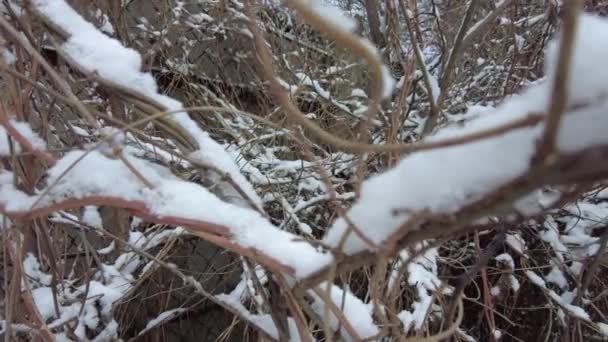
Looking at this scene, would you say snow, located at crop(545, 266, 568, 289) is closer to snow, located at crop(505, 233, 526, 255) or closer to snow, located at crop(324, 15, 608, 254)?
snow, located at crop(505, 233, 526, 255)

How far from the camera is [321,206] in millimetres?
1889

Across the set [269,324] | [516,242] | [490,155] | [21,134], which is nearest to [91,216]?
[21,134]

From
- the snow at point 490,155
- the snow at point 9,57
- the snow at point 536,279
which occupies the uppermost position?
the snow at point 9,57

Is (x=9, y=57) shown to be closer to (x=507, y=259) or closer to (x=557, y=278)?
(x=507, y=259)

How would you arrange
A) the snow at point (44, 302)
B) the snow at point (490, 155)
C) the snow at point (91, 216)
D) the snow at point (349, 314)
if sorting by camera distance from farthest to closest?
the snow at point (91, 216) → the snow at point (44, 302) → the snow at point (349, 314) → the snow at point (490, 155)

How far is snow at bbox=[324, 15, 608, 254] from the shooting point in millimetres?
271

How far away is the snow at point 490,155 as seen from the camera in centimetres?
27

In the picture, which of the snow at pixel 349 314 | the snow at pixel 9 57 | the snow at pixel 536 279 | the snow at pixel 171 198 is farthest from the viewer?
the snow at pixel 536 279

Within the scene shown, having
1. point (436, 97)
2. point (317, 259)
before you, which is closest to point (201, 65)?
point (436, 97)

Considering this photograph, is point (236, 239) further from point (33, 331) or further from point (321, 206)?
point (321, 206)

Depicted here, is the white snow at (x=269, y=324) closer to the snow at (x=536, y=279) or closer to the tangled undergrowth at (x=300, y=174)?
the tangled undergrowth at (x=300, y=174)

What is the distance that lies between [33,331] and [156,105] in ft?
1.94

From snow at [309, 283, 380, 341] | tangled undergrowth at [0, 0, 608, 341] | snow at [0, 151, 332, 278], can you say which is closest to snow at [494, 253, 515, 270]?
tangled undergrowth at [0, 0, 608, 341]

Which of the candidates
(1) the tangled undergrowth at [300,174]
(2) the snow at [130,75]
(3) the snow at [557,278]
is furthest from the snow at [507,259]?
(2) the snow at [130,75]
